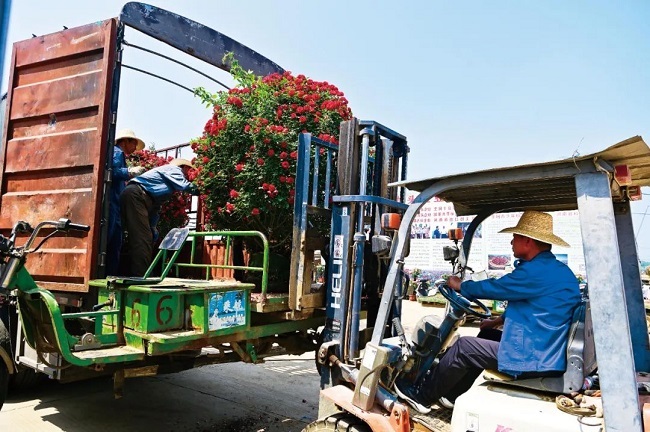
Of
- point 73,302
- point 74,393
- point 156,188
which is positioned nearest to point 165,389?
point 74,393

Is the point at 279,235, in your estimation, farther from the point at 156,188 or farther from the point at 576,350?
the point at 576,350

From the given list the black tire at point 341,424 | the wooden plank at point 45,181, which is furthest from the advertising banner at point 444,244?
the black tire at point 341,424

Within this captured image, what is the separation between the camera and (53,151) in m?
4.32

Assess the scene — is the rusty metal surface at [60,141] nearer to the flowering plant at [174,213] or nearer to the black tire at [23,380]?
the flowering plant at [174,213]

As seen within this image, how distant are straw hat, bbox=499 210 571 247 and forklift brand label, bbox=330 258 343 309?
1.27 m

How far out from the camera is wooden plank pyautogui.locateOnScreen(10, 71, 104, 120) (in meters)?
4.12

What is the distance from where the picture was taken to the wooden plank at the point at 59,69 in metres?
4.15

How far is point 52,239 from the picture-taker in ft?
14.1

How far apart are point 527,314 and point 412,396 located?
1002 mm

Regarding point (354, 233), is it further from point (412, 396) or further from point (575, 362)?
point (575, 362)

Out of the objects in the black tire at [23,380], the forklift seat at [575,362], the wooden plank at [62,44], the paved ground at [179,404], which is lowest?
the paved ground at [179,404]

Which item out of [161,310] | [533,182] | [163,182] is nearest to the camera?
[533,182]

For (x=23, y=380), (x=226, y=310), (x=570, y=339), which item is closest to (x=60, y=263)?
(x=226, y=310)

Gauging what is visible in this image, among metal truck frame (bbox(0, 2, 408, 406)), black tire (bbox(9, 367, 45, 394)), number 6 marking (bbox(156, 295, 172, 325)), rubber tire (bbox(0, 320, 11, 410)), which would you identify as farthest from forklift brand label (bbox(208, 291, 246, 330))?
black tire (bbox(9, 367, 45, 394))
